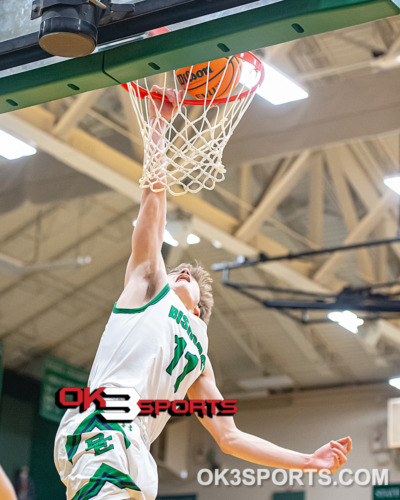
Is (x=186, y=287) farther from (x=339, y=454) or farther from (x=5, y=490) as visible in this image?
(x=5, y=490)

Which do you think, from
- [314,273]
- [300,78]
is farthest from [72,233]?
[300,78]

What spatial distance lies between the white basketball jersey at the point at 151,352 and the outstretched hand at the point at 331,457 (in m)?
0.71

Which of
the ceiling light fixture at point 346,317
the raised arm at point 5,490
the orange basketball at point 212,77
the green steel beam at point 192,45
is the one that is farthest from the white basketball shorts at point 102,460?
the ceiling light fixture at point 346,317

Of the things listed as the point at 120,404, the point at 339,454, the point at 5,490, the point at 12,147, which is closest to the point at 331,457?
the point at 339,454

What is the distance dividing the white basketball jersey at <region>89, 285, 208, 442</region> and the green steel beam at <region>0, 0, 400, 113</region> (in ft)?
3.46

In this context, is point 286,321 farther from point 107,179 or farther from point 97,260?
point 107,179

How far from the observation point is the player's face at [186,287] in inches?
176

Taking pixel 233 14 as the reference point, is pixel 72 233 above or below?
above

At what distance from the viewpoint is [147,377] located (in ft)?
13.0

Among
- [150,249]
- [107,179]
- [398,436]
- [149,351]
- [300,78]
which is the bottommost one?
[149,351]

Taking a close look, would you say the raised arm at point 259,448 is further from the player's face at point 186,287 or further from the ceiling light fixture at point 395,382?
the ceiling light fixture at point 395,382

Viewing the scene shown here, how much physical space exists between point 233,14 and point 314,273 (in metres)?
10.5

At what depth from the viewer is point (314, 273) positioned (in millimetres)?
13938

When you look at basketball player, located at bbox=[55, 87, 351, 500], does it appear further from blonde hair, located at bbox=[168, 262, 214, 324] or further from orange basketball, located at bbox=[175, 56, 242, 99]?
orange basketball, located at bbox=[175, 56, 242, 99]
